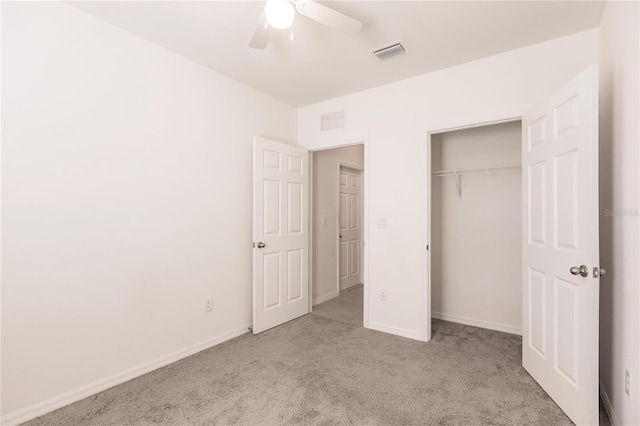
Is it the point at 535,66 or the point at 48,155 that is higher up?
the point at 535,66

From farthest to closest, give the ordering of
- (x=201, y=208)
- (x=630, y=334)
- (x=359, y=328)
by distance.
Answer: (x=359, y=328) → (x=201, y=208) → (x=630, y=334)

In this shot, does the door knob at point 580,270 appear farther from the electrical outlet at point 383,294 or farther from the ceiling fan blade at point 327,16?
the ceiling fan blade at point 327,16

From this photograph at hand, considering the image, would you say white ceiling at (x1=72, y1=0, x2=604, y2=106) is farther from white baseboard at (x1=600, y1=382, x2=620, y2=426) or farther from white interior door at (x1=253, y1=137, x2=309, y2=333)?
white baseboard at (x1=600, y1=382, x2=620, y2=426)

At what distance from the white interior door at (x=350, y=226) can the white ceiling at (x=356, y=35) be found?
223 cm

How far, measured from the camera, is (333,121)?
3.71m

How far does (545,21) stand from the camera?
2234mm

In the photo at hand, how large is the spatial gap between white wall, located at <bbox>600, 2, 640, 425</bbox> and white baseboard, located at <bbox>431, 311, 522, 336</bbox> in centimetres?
116

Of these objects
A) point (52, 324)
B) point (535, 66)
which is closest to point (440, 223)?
point (535, 66)

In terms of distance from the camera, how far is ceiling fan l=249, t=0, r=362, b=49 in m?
1.62

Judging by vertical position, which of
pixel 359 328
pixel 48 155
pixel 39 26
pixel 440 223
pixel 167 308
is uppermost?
pixel 39 26

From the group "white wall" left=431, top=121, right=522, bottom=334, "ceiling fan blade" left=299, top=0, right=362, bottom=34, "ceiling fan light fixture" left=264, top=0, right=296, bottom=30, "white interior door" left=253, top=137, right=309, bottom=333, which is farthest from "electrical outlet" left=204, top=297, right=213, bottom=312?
"white wall" left=431, top=121, right=522, bottom=334

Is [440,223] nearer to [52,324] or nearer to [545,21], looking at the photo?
[545,21]

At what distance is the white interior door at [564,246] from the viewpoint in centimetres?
171

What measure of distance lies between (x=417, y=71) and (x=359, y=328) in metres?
2.70
